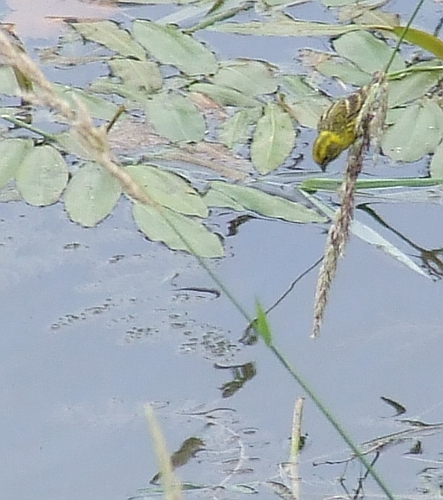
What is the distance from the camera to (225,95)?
1353mm

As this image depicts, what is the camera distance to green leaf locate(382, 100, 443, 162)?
1.28 metres

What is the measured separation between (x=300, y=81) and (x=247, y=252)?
10.8 inches

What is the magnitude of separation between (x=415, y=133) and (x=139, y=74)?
35cm

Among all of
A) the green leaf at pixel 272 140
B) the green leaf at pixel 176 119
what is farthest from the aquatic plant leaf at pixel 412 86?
the green leaf at pixel 176 119

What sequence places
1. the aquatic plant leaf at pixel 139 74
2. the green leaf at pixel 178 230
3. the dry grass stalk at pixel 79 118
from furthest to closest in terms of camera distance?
1. the aquatic plant leaf at pixel 139 74
2. the green leaf at pixel 178 230
3. the dry grass stalk at pixel 79 118

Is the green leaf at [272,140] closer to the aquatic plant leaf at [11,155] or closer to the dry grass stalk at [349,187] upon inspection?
the aquatic plant leaf at [11,155]

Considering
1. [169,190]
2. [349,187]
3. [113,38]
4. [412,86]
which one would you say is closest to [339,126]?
[349,187]

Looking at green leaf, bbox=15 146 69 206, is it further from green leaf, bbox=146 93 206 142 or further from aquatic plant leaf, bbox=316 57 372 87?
aquatic plant leaf, bbox=316 57 372 87

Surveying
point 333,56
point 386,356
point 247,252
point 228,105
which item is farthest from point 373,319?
point 333,56

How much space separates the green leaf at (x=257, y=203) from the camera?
1274 mm

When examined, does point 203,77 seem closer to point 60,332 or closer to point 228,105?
point 228,105

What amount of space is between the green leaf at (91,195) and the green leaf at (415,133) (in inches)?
12.8

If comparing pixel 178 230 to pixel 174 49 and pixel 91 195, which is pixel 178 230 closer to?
pixel 91 195

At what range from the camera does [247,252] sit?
1323 millimetres
